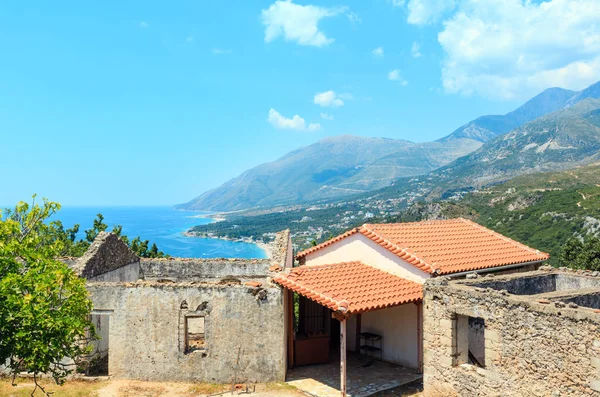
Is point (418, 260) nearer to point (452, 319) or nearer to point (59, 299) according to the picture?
point (452, 319)

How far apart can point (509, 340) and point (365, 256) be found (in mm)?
6719

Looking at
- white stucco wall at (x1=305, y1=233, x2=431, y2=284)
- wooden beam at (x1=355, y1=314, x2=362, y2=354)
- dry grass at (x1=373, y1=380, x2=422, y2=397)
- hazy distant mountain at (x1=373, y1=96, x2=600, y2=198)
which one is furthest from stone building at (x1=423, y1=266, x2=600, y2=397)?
hazy distant mountain at (x1=373, y1=96, x2=600, y2=198)

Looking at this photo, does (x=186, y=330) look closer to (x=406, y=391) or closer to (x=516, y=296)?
(x=406, y=391)

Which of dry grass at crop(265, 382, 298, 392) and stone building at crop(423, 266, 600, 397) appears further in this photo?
dry grass at crop(265, 382, 298, 392)

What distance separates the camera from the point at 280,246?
17094 millimetres

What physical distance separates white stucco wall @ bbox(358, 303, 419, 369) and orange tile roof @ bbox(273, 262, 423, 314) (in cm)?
114

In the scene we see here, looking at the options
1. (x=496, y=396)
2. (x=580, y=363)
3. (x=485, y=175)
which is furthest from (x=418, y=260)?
(x=485, y=175)

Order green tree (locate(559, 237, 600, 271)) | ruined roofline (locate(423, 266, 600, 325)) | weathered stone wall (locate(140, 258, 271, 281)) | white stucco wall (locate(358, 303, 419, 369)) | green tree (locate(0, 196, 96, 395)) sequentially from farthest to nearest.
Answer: green tree (locate(559, 237, 600, 271)) < weathered stone wall (locate(140, 258, 271, 281)) < white stucco wall (locate(358, 303, 419, 369)) < ruined roofline (locate(423, 266, 600, 325)) < green tree (locate(0, 196, 96, 395))

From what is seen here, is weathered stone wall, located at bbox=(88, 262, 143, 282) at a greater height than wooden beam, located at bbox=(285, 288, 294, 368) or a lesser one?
greater

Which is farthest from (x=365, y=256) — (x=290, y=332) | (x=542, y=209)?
(x=542, y=209)

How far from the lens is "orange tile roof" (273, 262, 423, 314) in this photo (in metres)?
12.4

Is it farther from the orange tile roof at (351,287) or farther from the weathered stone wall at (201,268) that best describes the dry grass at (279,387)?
the weathered stone wall at (201,268)

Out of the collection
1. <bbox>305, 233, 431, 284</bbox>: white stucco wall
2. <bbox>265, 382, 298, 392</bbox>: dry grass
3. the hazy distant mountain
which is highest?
the hazy distant mountain

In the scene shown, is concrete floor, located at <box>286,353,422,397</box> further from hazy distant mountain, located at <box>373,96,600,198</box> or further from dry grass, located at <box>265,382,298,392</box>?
hazy distant mountain, located at <box>373,96,600,198</box>
